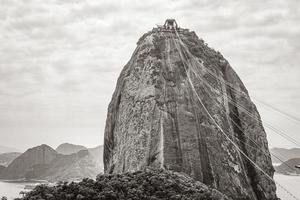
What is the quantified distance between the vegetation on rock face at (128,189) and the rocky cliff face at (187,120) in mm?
7203

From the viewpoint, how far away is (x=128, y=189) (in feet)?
65.8

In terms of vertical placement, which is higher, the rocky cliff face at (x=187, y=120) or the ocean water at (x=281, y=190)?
the rocky cliff face at (x=187, y=120)

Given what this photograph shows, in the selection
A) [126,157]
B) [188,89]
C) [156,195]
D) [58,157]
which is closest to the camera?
[156,195]

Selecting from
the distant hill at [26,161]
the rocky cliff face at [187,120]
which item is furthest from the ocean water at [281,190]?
the distant hill at [26,161]

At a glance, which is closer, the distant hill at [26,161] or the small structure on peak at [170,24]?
the small structure on peak at [170,24]

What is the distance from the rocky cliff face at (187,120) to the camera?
30.8 metres

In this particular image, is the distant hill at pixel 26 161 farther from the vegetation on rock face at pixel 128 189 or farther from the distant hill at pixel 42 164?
the vegetation on rock face at pixel 128 189

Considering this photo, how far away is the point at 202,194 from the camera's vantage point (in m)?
20.9

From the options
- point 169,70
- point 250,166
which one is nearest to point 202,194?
point 250,166

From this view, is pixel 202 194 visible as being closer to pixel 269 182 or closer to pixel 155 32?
pixel 269 182

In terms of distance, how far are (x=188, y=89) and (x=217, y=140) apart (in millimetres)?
5341

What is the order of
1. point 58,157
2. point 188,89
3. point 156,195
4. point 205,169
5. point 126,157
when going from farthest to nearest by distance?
point 58,157 < point 188,89 < point 126,157 < point 205,169 < point 156,195

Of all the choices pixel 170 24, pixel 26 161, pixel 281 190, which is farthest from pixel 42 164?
pixel 170 24

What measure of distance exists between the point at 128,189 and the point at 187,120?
1375cm
